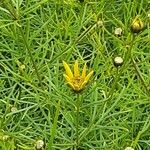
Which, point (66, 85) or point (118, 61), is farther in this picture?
point (66, 85)

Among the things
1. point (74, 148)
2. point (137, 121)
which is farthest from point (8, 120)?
point (137, 121)

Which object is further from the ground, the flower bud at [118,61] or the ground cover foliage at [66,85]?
the flower bud at [118,61]

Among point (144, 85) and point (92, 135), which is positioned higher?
point (144, 85)

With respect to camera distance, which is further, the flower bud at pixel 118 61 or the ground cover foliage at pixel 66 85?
the ground cover foliage at pixel 66 85

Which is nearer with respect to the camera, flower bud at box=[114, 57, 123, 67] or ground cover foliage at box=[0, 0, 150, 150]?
flower bud at box=[114, 57, 123, 67]

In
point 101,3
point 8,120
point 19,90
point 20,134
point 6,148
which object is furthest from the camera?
point 101,3

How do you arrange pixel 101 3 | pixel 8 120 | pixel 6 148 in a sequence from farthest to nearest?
pixel 101 3
pixel 8 120
pixel 6 148

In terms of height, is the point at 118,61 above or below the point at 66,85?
above

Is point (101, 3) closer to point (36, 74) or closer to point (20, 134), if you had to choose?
point (36, 74)
